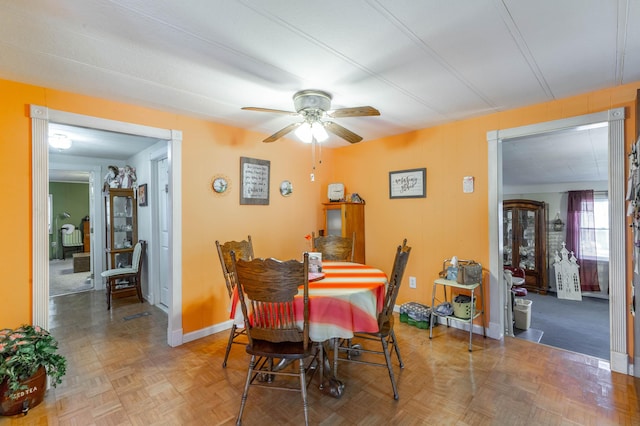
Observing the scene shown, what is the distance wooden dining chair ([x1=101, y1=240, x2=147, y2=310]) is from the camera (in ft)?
13.5

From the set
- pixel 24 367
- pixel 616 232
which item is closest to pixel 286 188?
pixel 24 367

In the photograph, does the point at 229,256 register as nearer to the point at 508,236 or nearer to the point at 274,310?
the point at 274,310

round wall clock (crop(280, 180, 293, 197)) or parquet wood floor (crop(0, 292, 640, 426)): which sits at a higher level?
round wall clock (crop(280, 180, 293, 197))

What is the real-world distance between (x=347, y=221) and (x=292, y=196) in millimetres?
821

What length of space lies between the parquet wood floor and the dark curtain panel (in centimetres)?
385

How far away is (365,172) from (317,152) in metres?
0.78

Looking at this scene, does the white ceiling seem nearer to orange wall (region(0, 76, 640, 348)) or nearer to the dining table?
orange wall (region(0, 76, 640, 348))

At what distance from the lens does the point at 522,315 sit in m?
3.66

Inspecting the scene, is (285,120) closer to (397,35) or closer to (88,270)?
(397,35)

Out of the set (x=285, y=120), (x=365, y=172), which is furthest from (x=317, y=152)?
(x=285, y=120)

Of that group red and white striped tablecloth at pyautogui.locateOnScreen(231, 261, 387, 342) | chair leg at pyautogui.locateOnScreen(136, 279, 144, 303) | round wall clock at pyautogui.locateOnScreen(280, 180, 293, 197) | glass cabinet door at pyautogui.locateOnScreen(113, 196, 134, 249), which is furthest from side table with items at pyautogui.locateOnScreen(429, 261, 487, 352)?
glass cabinet door at pyautogui.locateOnScreen(113, 196, 134, 249)

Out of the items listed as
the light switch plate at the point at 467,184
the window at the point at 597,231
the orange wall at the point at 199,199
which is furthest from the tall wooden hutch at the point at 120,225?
the window at the point at 597,231

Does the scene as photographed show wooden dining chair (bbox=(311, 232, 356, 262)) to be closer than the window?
Yes

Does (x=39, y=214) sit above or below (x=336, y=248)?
above
